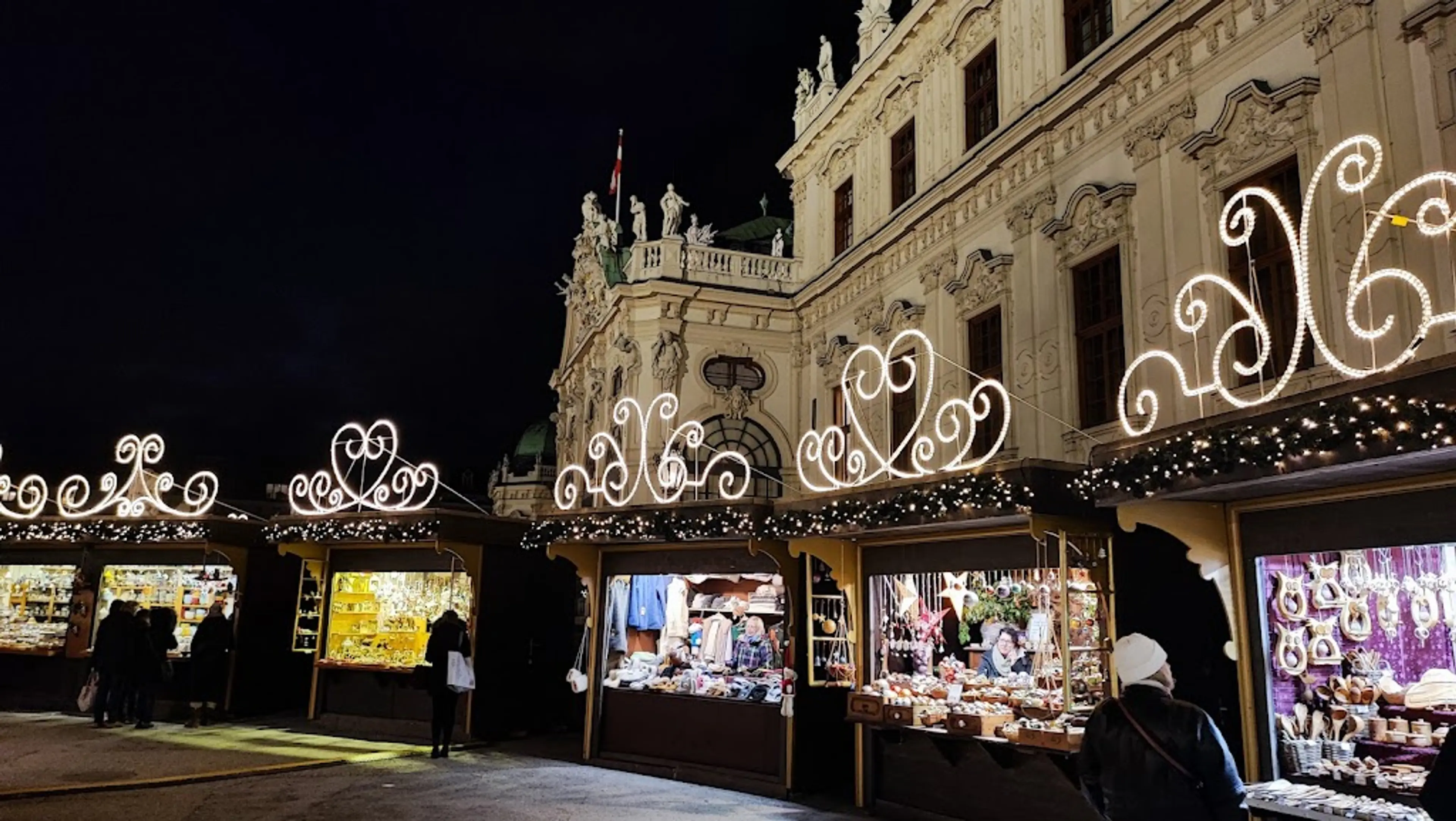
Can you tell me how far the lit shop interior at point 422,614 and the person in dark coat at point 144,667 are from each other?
2.21 meters

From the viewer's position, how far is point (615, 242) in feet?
102

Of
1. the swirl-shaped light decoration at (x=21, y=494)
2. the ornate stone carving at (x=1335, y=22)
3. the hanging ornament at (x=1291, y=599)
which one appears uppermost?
the ornate stone carving at (x=1335, y=22)

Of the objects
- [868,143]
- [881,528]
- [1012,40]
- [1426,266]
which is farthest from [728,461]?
[1426,266]

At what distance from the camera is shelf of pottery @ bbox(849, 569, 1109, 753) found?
874 centimetres

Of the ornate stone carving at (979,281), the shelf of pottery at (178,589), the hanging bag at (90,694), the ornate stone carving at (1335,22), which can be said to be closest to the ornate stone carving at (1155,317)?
the ornate stone carving at (979,281)

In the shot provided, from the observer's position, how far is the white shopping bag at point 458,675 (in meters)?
13.3

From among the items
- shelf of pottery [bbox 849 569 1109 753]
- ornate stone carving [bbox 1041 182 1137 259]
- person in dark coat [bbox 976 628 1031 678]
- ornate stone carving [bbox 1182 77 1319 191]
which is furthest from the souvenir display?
ornate stone carving [bbox 1182 77 1319 191]

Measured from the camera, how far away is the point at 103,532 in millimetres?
17141

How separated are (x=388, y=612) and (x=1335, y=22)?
14864 millimetres

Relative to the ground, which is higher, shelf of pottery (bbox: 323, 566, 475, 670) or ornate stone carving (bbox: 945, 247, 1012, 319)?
ornate stone carving (bbox: 945, 247, 1012, 319)

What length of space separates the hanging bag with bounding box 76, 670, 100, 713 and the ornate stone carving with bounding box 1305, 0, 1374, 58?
60.0 feet

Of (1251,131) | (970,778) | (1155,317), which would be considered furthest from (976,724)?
(1251,131)

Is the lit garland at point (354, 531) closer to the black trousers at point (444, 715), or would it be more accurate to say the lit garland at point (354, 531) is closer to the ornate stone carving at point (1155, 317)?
the black trousers at point (444, 715)

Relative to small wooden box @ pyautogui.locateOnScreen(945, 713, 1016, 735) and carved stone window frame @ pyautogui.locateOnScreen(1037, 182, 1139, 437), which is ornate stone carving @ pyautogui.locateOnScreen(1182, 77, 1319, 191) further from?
small wooden box @ pyautogui.locateOnScreen(945, 713, 1016, 735)
